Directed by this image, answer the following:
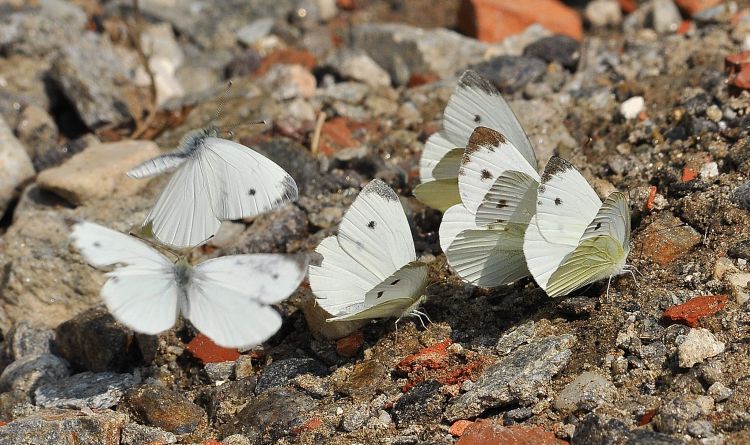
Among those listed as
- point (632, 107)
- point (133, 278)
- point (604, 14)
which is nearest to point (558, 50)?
point (604, 14)


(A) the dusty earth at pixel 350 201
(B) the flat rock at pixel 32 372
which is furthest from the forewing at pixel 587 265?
(B) the flat rock at pixel 32 372

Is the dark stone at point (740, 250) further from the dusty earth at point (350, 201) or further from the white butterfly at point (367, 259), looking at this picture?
the white butterfly at point (367, 259)

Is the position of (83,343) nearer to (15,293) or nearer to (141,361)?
(141,361)

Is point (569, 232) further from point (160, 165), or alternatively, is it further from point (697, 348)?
point (160, 165)

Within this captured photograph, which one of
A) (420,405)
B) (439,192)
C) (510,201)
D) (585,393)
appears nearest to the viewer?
(585,393)

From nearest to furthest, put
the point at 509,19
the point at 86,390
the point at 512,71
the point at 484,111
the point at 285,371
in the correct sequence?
1. the point at 285,371
2. the point at 86,390
3. the point at 484,111
4. the point at 512,71
5. the point at 509,19

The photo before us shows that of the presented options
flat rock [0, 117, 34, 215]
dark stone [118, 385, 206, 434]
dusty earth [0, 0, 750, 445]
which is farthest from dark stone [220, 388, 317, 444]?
flat rock [0, 117, 34, 215]
